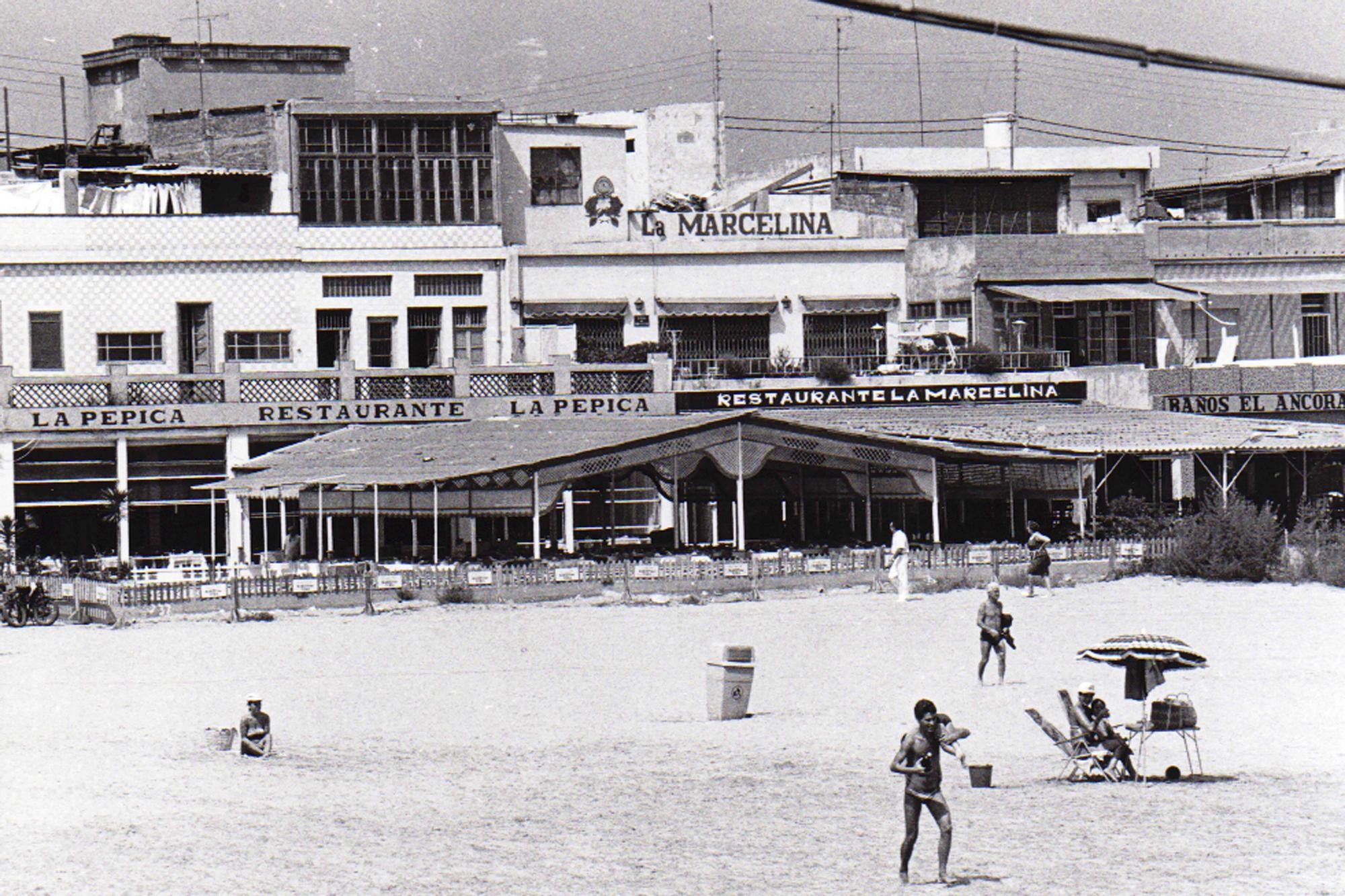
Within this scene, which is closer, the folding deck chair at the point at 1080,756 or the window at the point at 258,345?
the folding deck chair at the point at 1080,756

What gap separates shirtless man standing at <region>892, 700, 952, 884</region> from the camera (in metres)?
14.4

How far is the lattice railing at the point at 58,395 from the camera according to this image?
151 feet

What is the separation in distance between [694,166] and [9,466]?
23.7m

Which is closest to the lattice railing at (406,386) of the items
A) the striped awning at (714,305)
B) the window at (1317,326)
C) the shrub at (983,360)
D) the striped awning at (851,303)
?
the striped awning at (714,305)

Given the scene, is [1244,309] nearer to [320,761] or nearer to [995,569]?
[995,569]

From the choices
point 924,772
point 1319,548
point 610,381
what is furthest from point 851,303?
point 924,772

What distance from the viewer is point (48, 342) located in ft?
160

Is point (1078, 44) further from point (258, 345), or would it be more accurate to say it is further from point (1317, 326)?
point (1317, 326)

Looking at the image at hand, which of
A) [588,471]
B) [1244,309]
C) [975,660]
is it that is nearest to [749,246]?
[1244,309]

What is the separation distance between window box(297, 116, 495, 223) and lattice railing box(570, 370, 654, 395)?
573 cm

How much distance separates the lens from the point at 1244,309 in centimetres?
5462

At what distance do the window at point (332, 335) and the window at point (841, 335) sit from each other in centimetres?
1090

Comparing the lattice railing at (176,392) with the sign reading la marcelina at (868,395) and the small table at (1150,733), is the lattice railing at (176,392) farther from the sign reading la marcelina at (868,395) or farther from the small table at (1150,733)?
the small table at (1150,733)

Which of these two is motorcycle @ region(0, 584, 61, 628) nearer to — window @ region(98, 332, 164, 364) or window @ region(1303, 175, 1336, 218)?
window @ region(98, 332, 164, 364)
